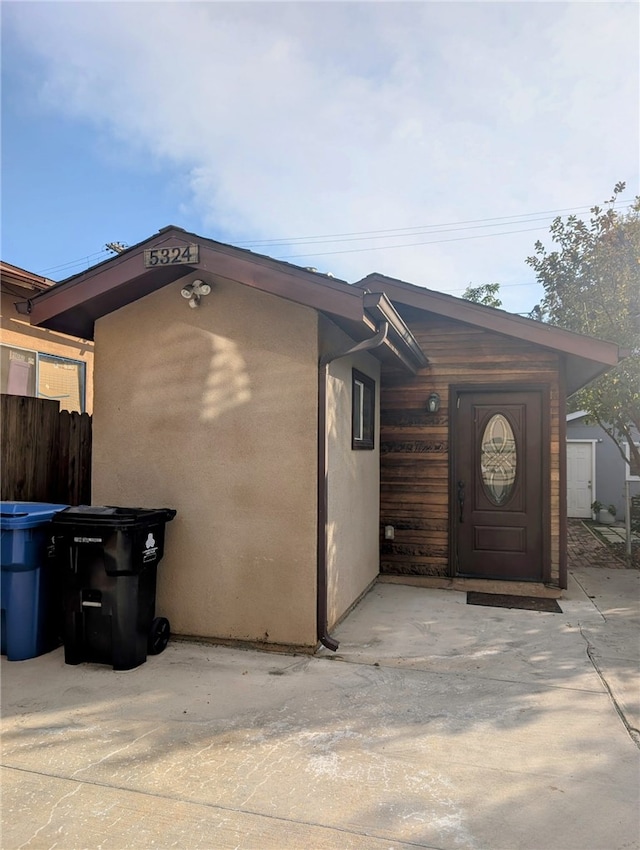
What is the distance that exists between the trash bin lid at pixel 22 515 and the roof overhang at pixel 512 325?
3546mm

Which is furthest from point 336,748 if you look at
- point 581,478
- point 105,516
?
point 581,478

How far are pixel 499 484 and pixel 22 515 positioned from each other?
495 centimetres

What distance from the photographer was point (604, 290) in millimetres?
9000

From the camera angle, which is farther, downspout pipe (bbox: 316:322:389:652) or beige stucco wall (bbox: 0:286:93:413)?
beige stucco wall (bbox: 0:286:93:413)

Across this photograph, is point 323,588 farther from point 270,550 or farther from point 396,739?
point 396,739

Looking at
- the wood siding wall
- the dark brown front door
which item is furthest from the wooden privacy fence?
the dark brown front door

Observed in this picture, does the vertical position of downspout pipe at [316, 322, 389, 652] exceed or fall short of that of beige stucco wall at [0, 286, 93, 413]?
it falls short

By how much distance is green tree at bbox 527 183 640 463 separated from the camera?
8320 millimetres

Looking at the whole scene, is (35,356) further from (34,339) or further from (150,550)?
(150,550)

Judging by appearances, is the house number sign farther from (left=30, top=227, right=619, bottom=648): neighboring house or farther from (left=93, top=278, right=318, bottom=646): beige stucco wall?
(left=93, top=278, right=318, bottom=646): beige stucco wall

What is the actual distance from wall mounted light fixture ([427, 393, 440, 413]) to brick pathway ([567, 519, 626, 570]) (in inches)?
131

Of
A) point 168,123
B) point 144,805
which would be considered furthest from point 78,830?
point 168,123

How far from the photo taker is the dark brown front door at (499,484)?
620 cm

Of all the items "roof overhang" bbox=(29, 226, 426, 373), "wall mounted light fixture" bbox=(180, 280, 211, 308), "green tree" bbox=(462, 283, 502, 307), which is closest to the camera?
"roof overhang" bbox=(29, 226, 426, 373)
